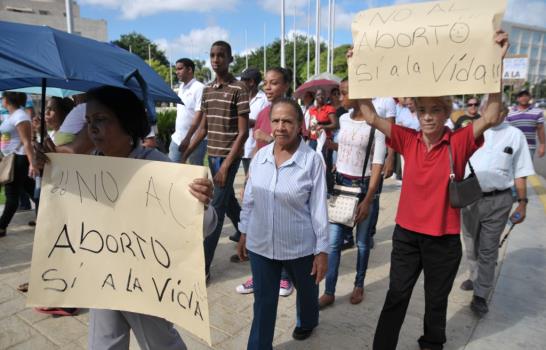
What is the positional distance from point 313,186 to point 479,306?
203cm

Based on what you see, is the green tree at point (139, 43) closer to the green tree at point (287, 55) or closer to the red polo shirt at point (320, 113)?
the green tree at point (287, 55)

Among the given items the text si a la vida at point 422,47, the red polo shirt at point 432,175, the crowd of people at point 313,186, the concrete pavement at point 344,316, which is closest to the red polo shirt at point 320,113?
→ the crowd of people at point 313,186

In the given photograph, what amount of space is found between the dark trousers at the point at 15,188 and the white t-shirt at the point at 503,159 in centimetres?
502

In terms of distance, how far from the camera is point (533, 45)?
111 metres

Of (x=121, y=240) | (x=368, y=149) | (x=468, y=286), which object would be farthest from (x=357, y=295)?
(x=121, y=240)

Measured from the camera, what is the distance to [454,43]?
194 centimetres

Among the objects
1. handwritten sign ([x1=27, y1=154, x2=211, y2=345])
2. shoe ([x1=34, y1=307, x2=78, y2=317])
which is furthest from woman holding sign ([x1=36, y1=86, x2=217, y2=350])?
shoe ([x1=34, y1=307, x2=78, y2=317])

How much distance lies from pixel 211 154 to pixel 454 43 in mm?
2518

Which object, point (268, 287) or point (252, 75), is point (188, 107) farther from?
point (268, 287)

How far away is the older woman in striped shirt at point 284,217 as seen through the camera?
2426mm

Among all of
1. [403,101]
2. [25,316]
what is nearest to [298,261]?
[25,316]

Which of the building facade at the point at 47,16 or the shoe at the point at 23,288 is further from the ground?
the building facade at the point at 47,16

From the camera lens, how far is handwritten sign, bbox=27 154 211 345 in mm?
1534

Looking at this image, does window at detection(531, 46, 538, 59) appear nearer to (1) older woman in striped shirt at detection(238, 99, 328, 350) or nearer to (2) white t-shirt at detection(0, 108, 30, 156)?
(2) white t-shirt at detection(0, 108, 30, 156)
